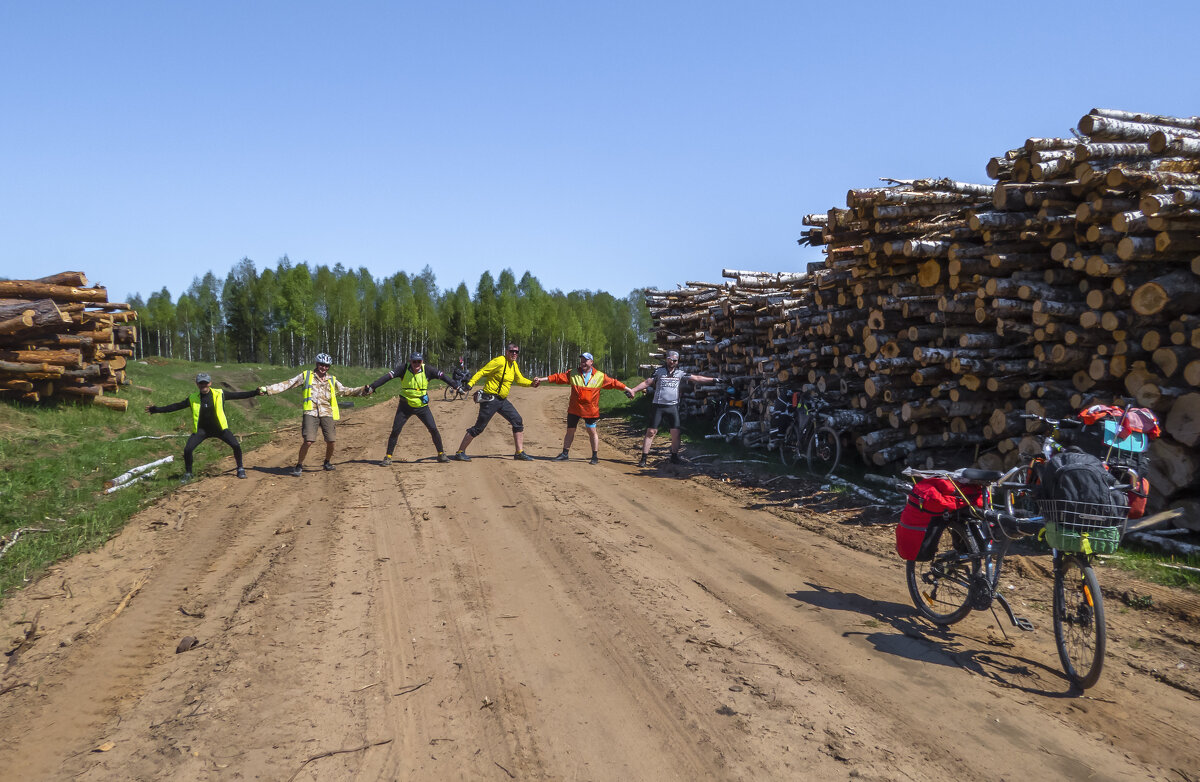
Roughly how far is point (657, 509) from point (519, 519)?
1809 millimetres

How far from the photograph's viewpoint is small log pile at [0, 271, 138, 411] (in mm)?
13172

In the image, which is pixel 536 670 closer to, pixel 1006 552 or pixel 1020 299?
pixel 1006 552

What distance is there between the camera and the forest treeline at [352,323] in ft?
197

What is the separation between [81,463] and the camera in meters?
11.0

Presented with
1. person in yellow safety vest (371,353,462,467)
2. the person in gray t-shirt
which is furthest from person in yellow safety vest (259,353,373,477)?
the person in gray t-shirt

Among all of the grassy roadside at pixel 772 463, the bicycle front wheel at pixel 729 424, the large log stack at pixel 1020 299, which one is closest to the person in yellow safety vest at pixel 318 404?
the grassy roadside at pixel 772 463

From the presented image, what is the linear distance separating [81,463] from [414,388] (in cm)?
490

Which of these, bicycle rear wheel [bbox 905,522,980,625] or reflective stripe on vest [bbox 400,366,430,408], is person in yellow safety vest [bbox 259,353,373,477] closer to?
reflective stripe on vest [bbox 400,366,430,408]

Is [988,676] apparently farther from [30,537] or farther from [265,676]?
[30,537]

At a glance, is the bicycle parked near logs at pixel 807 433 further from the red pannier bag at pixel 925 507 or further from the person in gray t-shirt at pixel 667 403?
the red pannier bag at pixel 925 507

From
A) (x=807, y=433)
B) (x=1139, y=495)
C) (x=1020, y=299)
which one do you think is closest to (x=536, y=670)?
(x=1139, y=495)

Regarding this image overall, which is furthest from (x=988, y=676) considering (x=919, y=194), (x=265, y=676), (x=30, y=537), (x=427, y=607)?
(x=30, y=537)

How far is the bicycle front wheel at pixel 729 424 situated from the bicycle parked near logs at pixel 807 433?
1.75 m

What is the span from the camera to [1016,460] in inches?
331
